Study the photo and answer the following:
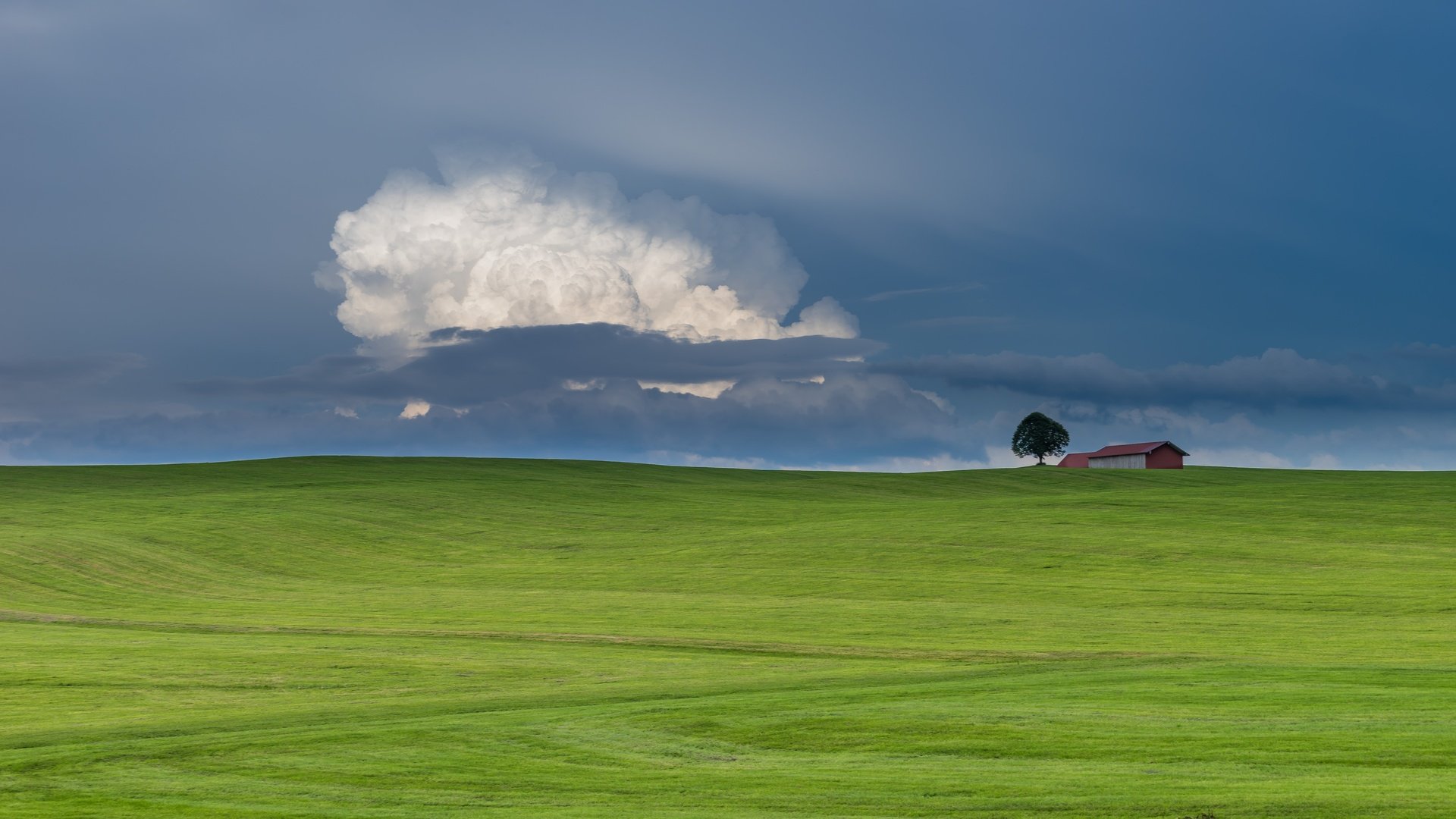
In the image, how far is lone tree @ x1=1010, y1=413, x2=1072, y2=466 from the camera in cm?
13575

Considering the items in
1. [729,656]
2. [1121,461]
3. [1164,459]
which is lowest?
[729,656]

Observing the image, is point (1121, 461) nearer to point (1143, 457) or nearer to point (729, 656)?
point (1143, 457)

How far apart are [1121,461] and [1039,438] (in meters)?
19.3

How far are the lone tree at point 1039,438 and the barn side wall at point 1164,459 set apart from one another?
20500mm

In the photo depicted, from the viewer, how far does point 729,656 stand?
3048 centimetres

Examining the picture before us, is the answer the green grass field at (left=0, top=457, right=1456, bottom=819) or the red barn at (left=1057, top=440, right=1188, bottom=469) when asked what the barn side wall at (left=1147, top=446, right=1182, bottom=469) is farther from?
the green grass field at (left=0, top=457, right=1456, bottom=819)

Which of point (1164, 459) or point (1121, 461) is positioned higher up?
point (1164, 459)

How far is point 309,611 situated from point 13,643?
10.0 meters

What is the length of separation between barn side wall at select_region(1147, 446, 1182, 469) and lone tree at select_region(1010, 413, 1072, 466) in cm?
2050

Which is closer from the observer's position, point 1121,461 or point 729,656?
point 729,656

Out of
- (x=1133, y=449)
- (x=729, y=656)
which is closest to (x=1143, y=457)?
(x=1133, y=449)

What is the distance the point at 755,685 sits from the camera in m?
Result: 24.2

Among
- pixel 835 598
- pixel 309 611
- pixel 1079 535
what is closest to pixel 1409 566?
pixel 1079 535

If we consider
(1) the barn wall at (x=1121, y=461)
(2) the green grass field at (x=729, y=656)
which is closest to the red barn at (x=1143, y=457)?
(1) the barn wall at (x=1121, y=461)
